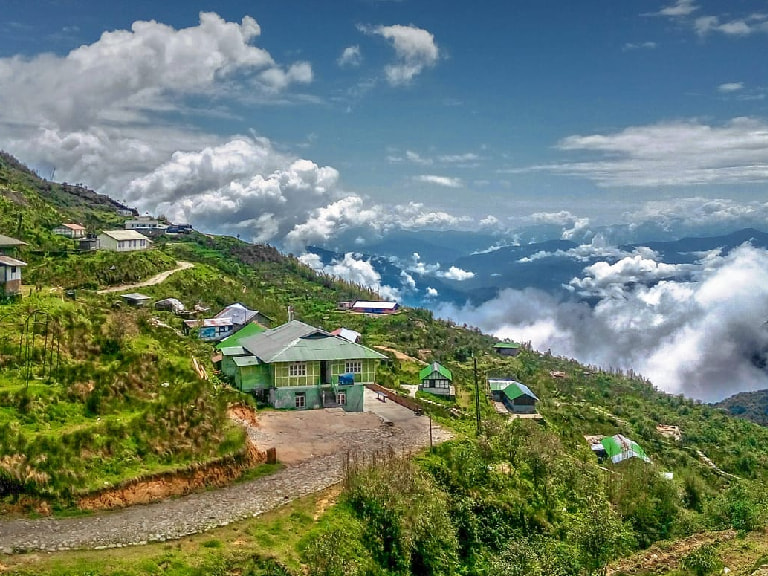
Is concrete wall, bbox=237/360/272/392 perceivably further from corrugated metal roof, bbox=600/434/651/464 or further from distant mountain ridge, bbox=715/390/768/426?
distant mountain ridge, bbox=715/390/768/426

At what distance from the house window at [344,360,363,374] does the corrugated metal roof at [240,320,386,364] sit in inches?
12.2

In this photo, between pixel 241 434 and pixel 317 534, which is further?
pixel 241 434

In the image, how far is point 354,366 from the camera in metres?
36.7

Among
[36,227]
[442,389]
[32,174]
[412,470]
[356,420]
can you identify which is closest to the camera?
[412,470]

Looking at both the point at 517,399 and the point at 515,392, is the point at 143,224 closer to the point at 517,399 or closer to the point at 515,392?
the point at 515,392

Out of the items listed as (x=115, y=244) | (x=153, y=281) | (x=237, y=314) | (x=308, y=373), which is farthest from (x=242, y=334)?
(x=115, y=244)

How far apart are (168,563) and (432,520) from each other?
8527 mm

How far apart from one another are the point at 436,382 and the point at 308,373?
27553mm

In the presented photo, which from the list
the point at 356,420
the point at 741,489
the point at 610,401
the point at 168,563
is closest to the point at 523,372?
the point at 610,401

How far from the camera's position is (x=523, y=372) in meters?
90.1

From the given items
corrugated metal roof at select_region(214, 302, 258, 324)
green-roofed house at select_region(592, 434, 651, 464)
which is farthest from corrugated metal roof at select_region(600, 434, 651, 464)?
corrugated metal roof at select_region(214, 302, 258, 324)

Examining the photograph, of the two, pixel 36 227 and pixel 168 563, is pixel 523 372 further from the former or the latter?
pixel 168 563

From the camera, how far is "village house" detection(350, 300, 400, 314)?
361 ft

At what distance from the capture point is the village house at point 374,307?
361ft
